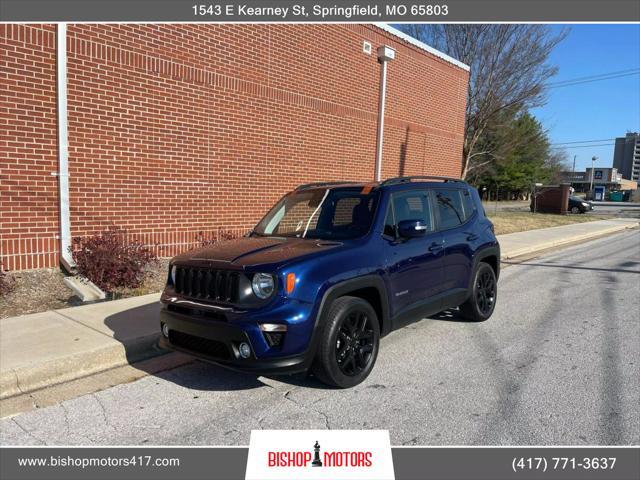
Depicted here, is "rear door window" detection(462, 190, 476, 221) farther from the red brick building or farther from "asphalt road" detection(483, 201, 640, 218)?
"asphalt road" detection(483, 201, 640, 218)

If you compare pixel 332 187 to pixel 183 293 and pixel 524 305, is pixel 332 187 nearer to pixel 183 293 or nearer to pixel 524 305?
pixel 183 293

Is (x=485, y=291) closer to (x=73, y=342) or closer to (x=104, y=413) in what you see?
(x=104, y=413)

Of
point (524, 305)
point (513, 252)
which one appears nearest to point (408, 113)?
point (513, 252)

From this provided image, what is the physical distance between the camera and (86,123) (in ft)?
Answer: 23.4

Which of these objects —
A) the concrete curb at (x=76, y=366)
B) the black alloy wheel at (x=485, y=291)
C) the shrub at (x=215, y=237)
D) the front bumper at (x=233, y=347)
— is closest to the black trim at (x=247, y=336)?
the front bumper at (x=233, y=347)

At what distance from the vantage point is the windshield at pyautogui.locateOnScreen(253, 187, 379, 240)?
4.50 meters

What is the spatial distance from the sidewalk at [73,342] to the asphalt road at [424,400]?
0.48 meters

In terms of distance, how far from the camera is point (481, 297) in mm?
6219

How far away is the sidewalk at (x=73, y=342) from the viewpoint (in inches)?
159

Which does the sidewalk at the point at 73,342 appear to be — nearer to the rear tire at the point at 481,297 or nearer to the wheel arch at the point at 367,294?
the wheel arch at the point at 367,294

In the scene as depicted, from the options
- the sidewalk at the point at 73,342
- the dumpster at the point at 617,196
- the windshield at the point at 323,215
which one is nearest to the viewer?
the sidewalk at the point at 73,342

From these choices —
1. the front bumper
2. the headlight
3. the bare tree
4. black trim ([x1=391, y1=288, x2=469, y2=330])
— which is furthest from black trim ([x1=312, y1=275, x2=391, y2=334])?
the bare tree

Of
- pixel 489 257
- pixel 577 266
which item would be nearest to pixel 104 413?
pixel 489 257

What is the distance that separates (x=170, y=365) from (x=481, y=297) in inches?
154
